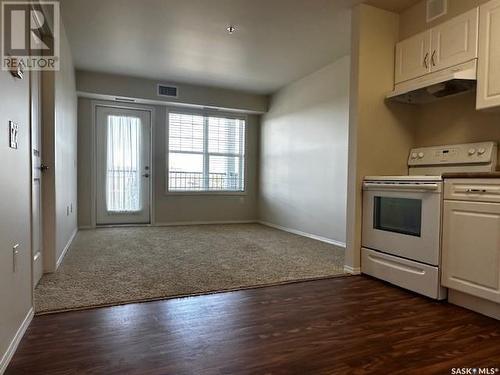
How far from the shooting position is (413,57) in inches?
110

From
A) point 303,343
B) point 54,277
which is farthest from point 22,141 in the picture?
point 303,343

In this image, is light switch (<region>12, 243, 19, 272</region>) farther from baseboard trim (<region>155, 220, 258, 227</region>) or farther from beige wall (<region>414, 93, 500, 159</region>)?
baseboard trim (<region>155, 220, 258, 227</region>)

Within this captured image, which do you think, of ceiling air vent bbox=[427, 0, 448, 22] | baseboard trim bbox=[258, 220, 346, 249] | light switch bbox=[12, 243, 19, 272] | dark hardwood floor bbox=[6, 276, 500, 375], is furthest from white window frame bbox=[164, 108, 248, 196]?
light switch bbox=[12, 243, 19, 272]

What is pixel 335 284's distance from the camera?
104 inches

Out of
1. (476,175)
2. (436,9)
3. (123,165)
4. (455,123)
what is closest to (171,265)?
(476,175)

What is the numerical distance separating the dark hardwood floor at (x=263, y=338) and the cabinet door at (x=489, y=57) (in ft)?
4.74

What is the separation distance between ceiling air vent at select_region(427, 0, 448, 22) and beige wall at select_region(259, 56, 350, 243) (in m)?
1.38

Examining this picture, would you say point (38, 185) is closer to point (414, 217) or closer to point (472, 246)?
point (414, 217)

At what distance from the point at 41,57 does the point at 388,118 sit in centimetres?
314

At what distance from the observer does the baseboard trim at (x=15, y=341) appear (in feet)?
4.58

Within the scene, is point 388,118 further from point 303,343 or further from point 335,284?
point 303,343

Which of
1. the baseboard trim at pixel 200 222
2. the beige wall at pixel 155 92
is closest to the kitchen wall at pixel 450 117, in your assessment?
the beige wall at pixel 155 92

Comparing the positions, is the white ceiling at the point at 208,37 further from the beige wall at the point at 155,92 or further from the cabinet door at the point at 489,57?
the cabinet door at the point at 489,57

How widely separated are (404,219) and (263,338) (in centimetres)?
152
